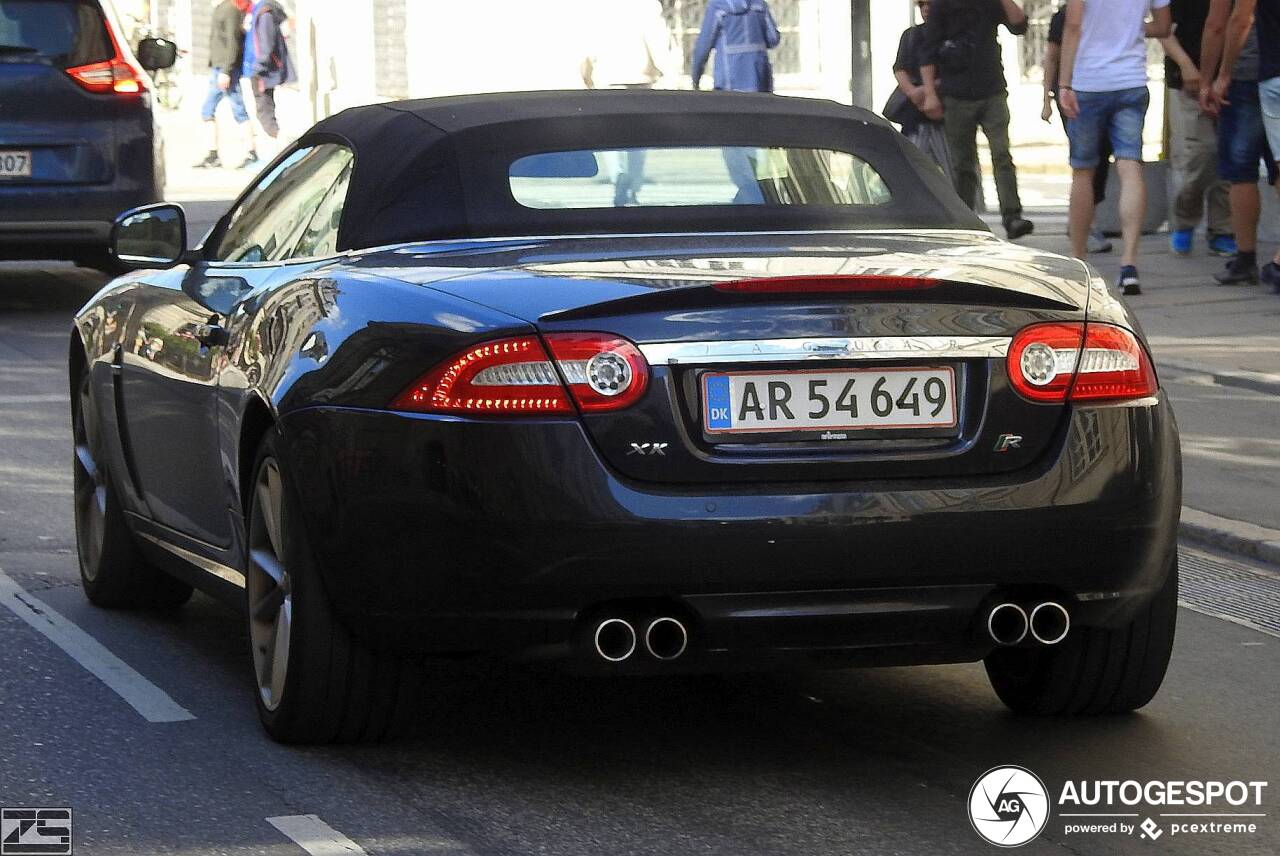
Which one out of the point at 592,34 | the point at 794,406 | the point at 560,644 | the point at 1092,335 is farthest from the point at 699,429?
the point at 592,34

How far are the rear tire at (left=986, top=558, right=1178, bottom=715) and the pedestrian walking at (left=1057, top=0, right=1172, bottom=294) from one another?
7939mm

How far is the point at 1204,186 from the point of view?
600 inches

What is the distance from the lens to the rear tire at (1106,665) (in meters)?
5.35

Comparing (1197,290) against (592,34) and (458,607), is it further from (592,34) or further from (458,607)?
(592,34)

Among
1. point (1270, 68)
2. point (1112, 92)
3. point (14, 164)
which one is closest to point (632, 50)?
point (14, 164)

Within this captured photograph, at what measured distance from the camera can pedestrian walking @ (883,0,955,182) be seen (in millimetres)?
16469

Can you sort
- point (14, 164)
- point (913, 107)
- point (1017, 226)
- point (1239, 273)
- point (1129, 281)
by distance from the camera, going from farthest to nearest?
point (913, 107) → point (1017, 226) → point (14, 164) → point (1239, 273) → point (1129, 281)

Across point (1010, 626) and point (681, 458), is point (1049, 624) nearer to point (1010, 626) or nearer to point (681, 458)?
point (1010, 626)

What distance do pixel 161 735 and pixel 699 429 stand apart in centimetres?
146

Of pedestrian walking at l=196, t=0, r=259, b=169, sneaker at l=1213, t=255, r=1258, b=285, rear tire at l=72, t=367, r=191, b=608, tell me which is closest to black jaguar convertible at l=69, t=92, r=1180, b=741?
rear tire at l=72, t=367, r=191, b=608

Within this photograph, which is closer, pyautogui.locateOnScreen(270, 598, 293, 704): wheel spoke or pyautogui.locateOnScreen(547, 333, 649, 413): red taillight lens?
pyautogui.locateOnScreen(547, 333, 649, 413): red taillight lens

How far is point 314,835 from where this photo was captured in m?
4.61

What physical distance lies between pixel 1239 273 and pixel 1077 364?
9321 millimetres

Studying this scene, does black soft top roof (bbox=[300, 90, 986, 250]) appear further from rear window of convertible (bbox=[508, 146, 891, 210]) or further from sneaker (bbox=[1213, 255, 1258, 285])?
sneaker (bbox=[1213, 255, 1258, 285])
